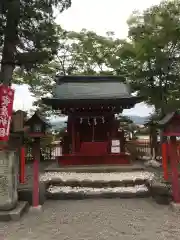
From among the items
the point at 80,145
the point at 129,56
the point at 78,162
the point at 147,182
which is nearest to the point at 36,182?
the point at 147,182

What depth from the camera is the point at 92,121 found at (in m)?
15.8

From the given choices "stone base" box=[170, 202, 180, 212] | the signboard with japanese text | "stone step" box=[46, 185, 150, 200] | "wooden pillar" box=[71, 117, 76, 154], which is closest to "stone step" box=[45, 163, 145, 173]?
"wooden pillar" box=[71, 117, 76, 154]

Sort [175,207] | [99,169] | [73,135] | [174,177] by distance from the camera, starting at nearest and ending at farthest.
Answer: [175,207]
[174,177]
[99,169]
[73,135]

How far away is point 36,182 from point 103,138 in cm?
887

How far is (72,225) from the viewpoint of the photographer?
5.87 metres

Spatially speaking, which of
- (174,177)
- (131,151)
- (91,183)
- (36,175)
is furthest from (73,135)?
(174,177)

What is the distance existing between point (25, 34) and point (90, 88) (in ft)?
18.7

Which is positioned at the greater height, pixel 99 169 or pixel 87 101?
pixel 87 101

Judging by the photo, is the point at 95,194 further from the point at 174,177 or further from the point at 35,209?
the point at 174,177

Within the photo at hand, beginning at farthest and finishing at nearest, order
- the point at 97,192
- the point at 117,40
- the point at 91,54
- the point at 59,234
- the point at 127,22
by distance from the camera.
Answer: the point at 91,54
the point at 117,40
the point at 127,22
the point at 97,192
the point at 59,234

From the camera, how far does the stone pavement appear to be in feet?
17.1

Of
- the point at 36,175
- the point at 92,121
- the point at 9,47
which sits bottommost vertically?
the point at 36,175

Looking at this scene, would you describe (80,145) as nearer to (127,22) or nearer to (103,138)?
(103,138)

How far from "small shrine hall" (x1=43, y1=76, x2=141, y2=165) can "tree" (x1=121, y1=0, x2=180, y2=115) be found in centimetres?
140
